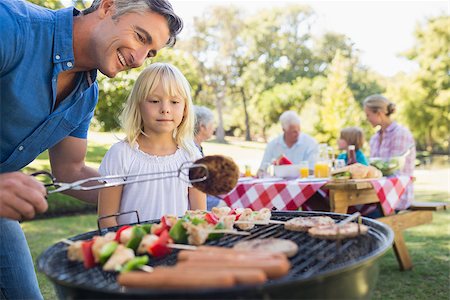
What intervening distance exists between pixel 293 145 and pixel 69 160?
5.09 metres

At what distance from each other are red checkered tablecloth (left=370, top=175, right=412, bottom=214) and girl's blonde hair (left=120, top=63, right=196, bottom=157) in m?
2.50

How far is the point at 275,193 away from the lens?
4625mm

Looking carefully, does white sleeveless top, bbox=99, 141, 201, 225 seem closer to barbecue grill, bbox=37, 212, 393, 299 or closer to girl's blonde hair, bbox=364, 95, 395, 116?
barbecue grill, bbox=37, 212, 393, 299

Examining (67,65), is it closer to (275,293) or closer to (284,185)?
(275,293)

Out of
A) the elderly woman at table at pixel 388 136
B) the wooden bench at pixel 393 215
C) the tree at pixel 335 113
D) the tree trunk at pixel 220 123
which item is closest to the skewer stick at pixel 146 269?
the wooden bench at pixel 393 215

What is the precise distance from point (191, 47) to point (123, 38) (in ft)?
118

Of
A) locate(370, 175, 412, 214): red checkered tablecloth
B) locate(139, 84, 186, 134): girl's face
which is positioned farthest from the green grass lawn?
locate(139, 84, 186, 134): girl's face

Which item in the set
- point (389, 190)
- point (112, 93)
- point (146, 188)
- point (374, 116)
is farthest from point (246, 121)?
point (146, 188)

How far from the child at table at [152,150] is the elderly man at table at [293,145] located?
14.4 ft

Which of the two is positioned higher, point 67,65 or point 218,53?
point 218,53

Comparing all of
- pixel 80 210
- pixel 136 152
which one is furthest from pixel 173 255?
pixel 80 210

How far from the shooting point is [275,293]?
119cm

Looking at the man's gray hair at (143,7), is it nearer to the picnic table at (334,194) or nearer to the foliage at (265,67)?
the picnic table at (334,194)

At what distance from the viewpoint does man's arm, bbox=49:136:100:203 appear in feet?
8.54
